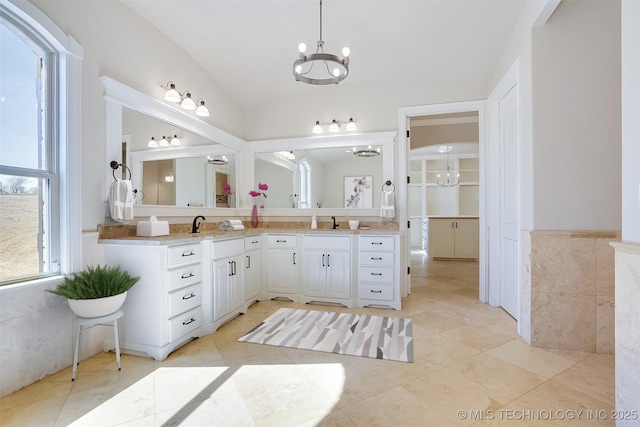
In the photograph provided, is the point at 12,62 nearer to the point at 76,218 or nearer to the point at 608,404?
the point at 76,218

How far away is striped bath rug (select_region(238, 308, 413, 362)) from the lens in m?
2.44

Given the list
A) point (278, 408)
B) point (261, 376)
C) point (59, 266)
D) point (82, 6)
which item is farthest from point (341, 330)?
point (82, 6)

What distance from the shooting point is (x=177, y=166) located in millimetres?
3291

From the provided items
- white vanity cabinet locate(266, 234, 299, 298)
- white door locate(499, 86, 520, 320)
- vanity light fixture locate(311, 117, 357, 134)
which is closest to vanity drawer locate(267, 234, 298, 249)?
white vanity cabinet locate(266, 234, 299, 298)

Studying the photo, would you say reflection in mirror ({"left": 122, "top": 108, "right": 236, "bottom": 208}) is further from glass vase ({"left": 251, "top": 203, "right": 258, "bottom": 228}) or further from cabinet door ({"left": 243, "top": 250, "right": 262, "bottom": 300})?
cabinet door ({"left": 243, "top": 250, "right": 262, "bottom": 300})

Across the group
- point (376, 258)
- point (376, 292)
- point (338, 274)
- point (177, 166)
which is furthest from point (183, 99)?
point (376, 292)

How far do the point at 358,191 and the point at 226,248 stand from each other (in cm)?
196

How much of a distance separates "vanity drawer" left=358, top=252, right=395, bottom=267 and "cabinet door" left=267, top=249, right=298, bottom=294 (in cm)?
83

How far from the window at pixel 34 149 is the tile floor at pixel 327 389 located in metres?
0.86

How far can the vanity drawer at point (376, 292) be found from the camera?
11.5 ft

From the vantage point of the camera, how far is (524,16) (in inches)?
105

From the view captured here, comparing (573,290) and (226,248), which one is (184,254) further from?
(573,290)

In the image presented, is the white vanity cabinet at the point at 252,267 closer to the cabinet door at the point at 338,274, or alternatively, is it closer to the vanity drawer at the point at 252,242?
the vanity drawer at the point at 252,242

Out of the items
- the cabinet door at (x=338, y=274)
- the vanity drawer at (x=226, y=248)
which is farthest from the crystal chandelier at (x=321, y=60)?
the cabinet door at (x=338, y=274)
